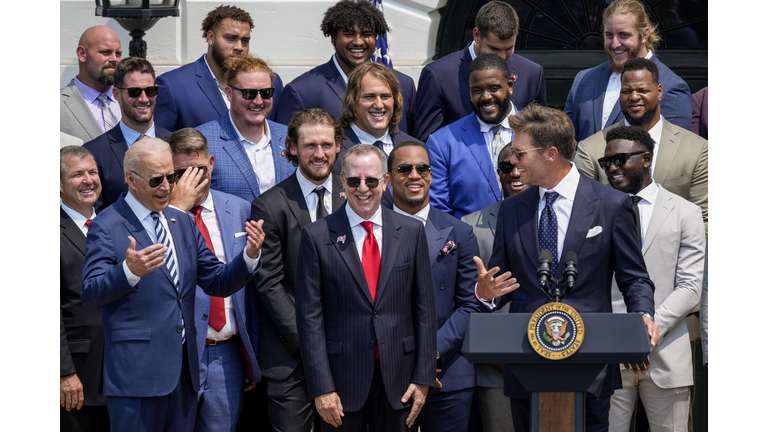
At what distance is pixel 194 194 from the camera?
473 cm

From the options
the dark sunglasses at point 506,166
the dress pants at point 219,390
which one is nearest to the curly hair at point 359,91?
the dark sunglasses at point 506,166

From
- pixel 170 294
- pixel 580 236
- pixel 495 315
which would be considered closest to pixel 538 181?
pixel 580 236

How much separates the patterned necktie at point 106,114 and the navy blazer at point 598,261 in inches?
134

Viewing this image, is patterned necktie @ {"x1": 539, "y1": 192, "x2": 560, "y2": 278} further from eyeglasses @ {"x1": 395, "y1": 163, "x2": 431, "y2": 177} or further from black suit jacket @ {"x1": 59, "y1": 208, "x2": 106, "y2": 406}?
black suit jacket @ {"x1": 59, "y1": 208, "x2": 106, "y2": 406}

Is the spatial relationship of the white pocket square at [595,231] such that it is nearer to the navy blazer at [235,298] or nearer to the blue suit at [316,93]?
the navy blazer at [235,298]

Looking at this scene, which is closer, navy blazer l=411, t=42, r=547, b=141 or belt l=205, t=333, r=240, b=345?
belt l=205, t=333, r=240, b=345

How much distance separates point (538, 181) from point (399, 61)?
4275 mm

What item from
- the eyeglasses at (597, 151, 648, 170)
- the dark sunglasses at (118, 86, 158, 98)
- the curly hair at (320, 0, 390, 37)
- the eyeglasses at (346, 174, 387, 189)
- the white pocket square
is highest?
the curly hair at (320, 0, 390, 37)

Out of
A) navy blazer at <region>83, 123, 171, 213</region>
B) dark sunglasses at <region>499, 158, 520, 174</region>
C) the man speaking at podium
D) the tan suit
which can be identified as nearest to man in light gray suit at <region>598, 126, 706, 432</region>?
the tan suit

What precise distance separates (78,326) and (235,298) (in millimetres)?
866

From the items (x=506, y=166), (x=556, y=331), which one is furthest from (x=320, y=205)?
(x=556, y=331)

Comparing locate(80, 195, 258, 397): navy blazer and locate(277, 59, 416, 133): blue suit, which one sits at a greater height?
locate(277, 59, 416, 133): blue suit

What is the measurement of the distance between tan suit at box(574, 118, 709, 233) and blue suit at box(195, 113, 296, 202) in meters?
1.91

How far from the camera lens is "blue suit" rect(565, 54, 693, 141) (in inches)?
234
